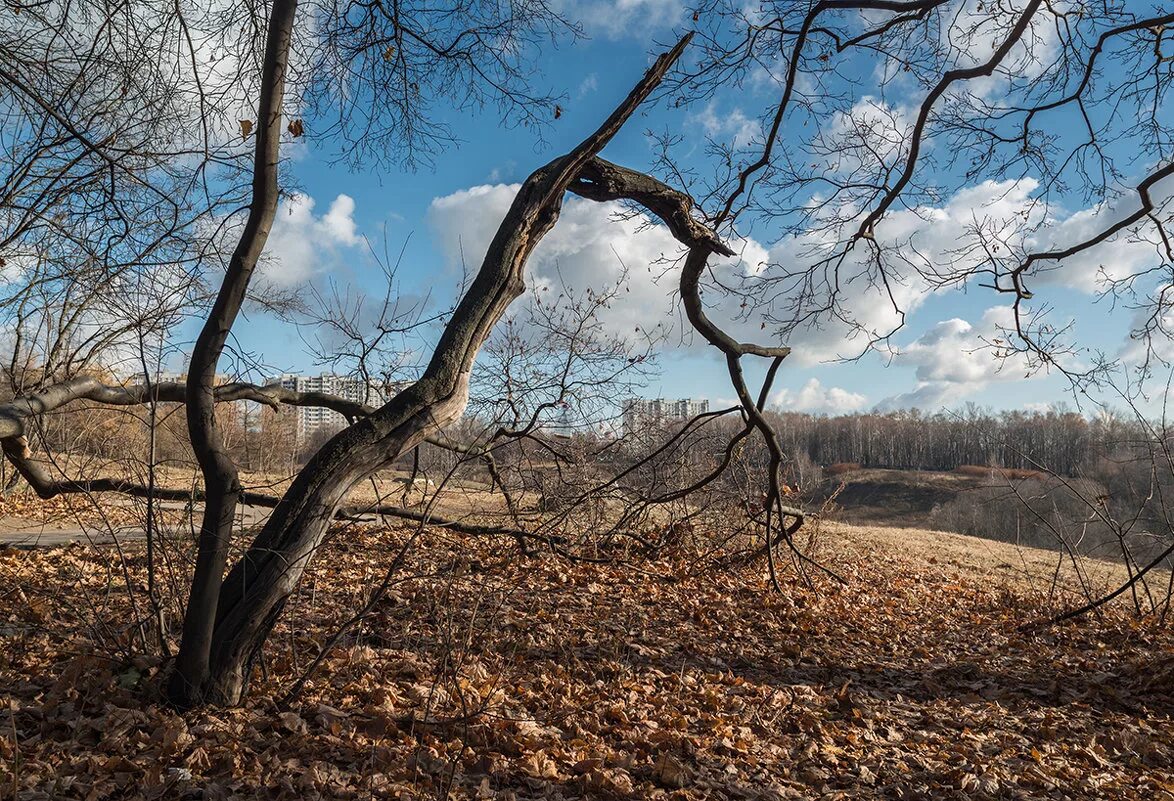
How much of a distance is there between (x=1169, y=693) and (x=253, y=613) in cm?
661

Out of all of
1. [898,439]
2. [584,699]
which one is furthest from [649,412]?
[898,439]

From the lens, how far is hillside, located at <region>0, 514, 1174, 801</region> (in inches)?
129

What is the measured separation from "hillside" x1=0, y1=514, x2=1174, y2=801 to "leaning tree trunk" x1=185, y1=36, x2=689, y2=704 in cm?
35

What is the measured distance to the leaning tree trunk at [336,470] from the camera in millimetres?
3660

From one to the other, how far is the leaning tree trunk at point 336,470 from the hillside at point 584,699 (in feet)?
1.15

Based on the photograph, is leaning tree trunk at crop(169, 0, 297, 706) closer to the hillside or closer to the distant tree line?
the hillside

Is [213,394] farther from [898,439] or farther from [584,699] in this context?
[898,439]

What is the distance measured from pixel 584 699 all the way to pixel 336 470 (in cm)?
204

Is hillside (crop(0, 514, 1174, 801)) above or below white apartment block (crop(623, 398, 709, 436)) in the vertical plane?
below

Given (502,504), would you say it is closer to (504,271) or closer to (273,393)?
(273,393)

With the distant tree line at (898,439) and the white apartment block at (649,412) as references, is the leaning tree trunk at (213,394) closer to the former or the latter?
the white apartment block at (649,412)

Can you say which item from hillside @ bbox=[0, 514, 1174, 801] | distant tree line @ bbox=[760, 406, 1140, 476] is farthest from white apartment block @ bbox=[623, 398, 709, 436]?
distant tree line @ bbox=[760, 406, 1140, 476]

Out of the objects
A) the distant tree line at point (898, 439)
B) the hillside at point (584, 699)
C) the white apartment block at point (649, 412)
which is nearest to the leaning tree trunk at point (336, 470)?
the hillside at point (584, 699)

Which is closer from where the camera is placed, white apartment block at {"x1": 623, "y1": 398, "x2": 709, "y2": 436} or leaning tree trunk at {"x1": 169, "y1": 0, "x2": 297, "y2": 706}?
leaning tree trunk at {"x1": 169, "y1": 0, "x2": 297, "y2": 706}
